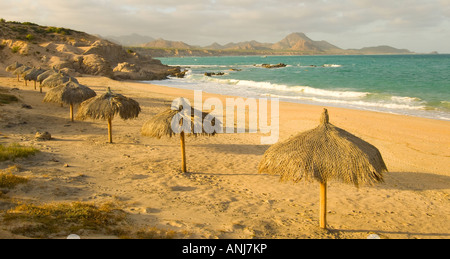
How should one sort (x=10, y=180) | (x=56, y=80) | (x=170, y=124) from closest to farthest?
(x=10, y=180) → (x=170, y=124) → (x=56, y=80)

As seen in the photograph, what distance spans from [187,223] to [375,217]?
4.25 meters

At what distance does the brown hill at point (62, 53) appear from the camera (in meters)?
35.8

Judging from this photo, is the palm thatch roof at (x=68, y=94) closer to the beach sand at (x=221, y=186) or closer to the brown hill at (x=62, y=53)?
the beach sand at (x=221, y=186)

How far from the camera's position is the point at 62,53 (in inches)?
1511

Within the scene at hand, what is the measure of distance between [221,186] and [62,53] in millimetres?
38641

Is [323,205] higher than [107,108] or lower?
lower

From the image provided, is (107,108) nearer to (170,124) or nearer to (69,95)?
(170,124)

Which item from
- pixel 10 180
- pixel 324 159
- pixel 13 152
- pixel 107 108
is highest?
pixel 107 108

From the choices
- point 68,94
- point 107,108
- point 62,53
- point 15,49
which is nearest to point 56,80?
point 68,94

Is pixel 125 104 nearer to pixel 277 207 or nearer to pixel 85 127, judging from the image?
pixel 85 127

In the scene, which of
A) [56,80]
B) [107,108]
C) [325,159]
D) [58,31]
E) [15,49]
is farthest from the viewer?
[58,31]

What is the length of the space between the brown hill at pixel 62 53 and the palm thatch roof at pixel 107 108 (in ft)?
75.1

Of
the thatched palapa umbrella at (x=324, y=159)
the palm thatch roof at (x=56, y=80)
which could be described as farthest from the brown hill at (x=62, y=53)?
the thatched palapa umbrella at (x=324, y=159)
